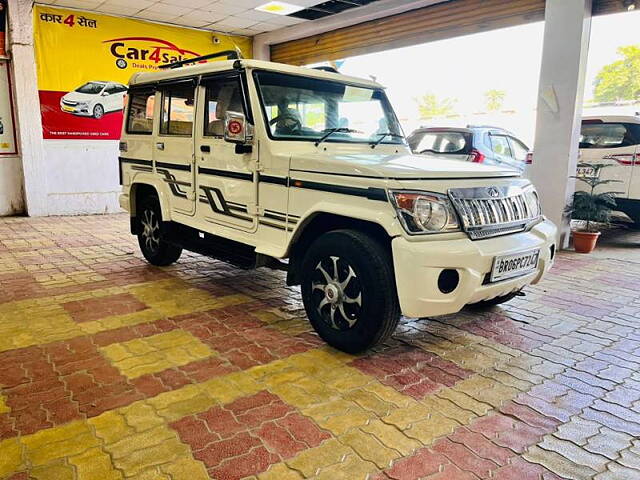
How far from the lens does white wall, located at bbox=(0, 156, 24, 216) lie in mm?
8180

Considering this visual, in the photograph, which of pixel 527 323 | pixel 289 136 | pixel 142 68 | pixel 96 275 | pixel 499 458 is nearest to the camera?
pixel 499 458

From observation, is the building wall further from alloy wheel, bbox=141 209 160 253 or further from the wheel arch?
alloy wheel, bbox=141 209 160 253

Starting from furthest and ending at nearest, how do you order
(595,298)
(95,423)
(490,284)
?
(595,298) < (490,284) < (95,423)

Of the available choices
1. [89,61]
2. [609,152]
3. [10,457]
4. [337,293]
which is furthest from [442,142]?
[10,457]

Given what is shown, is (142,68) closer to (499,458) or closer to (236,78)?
(236,78)

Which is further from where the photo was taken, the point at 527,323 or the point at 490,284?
the point at 527,323

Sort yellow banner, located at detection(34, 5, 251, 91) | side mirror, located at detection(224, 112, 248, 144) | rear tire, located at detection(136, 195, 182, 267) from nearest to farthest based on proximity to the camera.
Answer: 1. side mirror, located at detection(224, 112, 248, 144)
2. rear tire, located at detection(136, 195, 182, 267)
3. yellow banner, located at detection(34, 5, 251, 91)

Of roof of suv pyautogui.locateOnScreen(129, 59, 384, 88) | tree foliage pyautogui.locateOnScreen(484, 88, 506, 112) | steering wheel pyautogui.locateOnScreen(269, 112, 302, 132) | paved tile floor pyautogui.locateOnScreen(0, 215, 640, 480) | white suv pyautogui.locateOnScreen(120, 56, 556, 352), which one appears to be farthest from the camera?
tree foliage pyautogui.locateOnScreen(484, 88, 506, 112)

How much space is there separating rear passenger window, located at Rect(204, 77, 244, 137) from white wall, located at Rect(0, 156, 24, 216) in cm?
609

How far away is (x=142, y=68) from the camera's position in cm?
921

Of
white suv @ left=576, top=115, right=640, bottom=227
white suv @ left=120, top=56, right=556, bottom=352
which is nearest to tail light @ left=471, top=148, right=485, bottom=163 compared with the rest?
white suv @ left=576, top=115, right=640, bottom=227

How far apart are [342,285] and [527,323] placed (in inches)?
66.1

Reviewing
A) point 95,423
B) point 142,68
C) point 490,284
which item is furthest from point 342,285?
point 142,68

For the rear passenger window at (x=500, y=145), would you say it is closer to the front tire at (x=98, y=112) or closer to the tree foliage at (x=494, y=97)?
the front tire at (x=98, y=112)
